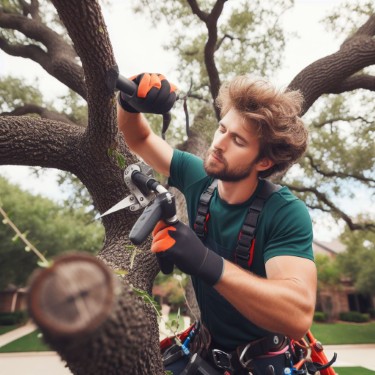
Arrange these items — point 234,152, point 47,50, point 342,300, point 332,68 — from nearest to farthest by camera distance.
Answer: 1. point 234,152
2. point 332,68
3. point 47,50
4. point 342,300

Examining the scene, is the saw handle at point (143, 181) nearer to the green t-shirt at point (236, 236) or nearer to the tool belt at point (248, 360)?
the green t-shirt at point (236, 236)

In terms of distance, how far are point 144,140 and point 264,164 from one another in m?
1.05

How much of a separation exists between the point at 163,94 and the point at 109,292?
64.9 inches

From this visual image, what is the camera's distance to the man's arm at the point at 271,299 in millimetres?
1690

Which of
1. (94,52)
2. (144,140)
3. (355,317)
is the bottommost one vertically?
(355,317)

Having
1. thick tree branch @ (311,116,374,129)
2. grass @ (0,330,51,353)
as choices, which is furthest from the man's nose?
grass @ (0,330,51,353)

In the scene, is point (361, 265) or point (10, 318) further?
point (361, 265)

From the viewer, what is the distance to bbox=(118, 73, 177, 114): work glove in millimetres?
2328

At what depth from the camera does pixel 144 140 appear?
9.84ft

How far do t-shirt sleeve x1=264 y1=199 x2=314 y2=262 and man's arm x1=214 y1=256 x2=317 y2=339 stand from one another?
0.20 metres

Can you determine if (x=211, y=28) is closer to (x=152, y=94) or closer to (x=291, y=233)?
(x=152, y=94)

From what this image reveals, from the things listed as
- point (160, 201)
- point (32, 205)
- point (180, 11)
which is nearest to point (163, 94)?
point (160, 201)

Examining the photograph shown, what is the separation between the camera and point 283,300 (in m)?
1.70

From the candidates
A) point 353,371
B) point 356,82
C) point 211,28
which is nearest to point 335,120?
point 356,82
